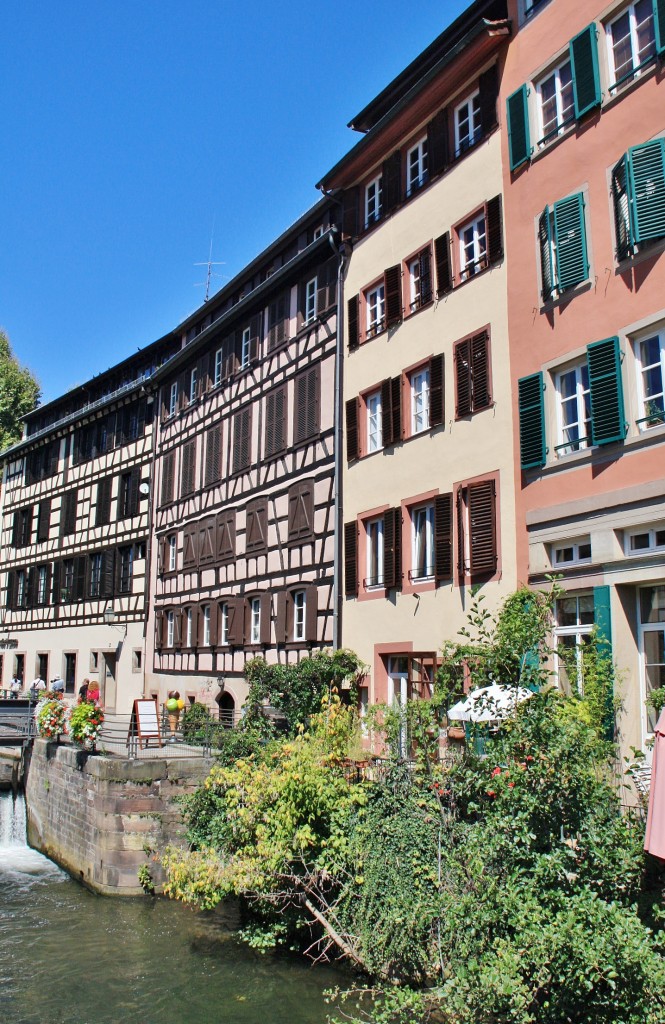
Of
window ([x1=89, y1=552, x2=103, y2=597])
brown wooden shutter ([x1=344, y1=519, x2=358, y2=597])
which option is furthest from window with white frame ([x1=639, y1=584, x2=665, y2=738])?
window ([x1=89, y1=552, x2=103, y2=597])

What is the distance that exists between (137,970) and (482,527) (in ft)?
25.7

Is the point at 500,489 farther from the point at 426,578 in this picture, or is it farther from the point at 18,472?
the point at 18,472

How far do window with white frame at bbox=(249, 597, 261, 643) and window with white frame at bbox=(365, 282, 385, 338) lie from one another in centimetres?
745

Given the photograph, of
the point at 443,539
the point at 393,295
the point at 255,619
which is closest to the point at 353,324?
the point at 393,295

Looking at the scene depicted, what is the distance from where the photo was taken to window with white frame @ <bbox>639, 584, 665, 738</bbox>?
1123 centimetres

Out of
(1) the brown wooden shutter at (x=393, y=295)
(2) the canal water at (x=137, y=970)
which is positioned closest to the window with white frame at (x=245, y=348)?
(1) the brown wooden shutter at (x=393, y=295)

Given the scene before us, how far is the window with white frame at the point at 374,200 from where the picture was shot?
18938 mm

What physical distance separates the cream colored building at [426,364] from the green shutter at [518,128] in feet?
1.72

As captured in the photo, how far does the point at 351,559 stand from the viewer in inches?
719

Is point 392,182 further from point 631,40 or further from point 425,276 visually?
point 631,40

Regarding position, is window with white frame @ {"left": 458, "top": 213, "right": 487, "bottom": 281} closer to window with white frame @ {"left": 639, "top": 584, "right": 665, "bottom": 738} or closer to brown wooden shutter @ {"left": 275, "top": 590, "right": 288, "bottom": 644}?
window with white frame @ {"left": 639, "top": 584, "right": 665, "bottom": 738}

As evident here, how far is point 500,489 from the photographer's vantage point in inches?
555

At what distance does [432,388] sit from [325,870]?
8188 mm

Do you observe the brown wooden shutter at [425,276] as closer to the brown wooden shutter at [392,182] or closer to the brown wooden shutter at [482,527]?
the brown wooden shutter at [392,182]
